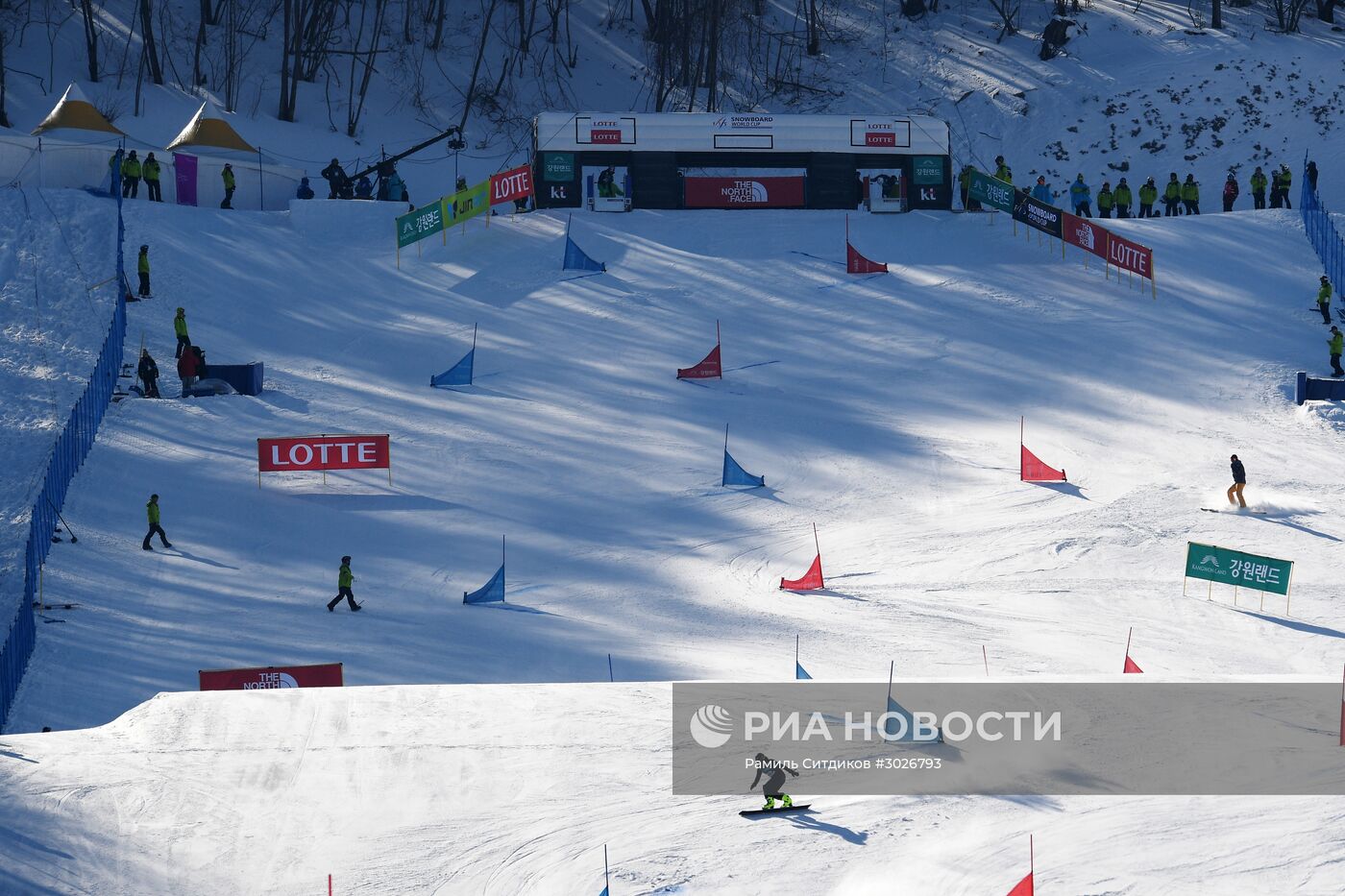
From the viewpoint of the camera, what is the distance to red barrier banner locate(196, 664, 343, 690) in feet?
60.1

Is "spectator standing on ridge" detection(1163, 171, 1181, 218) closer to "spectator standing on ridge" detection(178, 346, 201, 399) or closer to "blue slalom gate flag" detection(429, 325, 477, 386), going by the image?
"blue slalom gate flag" detection(429, 325, 477, 386)

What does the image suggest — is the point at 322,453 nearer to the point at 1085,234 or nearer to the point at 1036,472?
the point at 1036,472

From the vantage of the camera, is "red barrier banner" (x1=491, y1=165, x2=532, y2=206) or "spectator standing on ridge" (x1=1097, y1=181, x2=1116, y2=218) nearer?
"red barrier banner" (x1=491, y1=165, x2=532, y2=206)

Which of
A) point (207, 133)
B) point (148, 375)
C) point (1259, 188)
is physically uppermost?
point (1259, 188)

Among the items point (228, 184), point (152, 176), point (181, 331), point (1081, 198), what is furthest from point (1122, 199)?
point (152, 176)

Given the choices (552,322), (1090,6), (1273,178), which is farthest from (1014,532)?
(1090,6)

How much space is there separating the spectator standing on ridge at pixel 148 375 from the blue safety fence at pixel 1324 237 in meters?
20.9

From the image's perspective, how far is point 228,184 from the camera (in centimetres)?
3519

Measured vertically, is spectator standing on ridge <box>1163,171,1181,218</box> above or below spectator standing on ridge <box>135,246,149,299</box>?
above

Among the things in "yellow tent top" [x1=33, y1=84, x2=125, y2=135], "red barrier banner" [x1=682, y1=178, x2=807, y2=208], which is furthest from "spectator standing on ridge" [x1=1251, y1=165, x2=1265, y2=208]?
"yellow tent top" [x1=33, y1=84, x2=125, y2=135]

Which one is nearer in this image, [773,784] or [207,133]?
[773,784]

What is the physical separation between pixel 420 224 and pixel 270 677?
17.0 m

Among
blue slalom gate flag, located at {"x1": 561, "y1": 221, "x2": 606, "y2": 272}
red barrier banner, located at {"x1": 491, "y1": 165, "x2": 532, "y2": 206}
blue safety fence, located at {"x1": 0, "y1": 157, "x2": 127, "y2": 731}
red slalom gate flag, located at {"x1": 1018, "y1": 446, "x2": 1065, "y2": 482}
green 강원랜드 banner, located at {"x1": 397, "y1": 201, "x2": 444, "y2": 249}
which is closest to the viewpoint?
blue safety fence, located at {"x1": 0, "y1": 157, "x2": 127, "y2": 731}

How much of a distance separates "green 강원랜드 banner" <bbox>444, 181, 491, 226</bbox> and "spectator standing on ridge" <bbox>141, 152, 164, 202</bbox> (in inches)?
234
